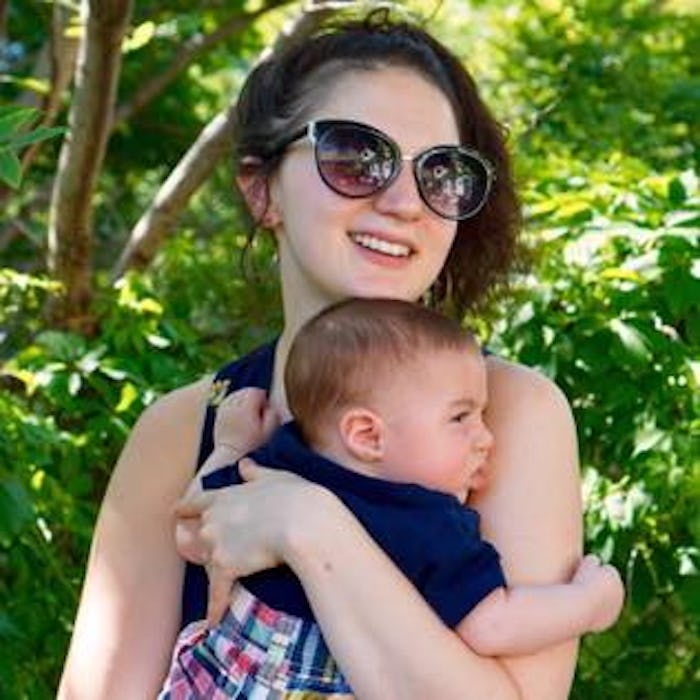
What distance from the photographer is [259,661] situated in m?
2.27

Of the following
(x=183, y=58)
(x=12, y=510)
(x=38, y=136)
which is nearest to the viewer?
(x=38, y=136)

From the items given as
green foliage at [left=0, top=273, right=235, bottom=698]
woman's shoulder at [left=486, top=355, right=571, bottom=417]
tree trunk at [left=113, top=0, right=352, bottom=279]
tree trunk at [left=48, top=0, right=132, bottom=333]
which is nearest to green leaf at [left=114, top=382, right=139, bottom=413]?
green foliage at [left=0, top=273, right=235, bottom=698]

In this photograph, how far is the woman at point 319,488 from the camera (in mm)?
2195

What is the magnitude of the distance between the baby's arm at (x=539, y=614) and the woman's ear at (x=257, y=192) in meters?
0.67

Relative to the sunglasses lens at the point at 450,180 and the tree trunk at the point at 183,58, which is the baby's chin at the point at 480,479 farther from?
the tree trunk at the point at 183,58

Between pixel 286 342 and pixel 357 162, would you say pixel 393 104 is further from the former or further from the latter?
pixel 286 342

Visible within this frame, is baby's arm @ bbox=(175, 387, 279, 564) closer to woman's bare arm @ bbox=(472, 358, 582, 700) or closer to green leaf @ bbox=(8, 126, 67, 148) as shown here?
woman's bare arm @ bbox=(472, 358, 582, 700)

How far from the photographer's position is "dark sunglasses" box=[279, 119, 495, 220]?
2.42 m

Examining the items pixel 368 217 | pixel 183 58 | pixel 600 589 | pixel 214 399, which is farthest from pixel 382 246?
pixel 183 58

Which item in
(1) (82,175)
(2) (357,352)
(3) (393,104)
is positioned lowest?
(1) (82,175)

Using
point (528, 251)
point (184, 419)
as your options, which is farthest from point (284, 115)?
point (528, 251)

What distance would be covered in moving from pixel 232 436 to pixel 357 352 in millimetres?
299

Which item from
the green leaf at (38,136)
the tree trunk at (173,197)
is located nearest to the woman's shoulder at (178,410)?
the green leaf at (38,136)

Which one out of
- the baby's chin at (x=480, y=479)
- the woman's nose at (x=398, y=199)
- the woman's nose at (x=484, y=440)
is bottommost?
the baby's chin at (x=480, y=479)
